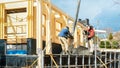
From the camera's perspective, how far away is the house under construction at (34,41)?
45.0 ft

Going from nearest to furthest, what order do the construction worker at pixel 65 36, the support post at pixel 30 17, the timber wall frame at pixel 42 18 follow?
the construction worker at pixel 65 36, the timber wall frame at pixel 42 18, the support post at pixel 30 17

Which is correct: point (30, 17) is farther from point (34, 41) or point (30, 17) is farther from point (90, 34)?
point (90, 34)

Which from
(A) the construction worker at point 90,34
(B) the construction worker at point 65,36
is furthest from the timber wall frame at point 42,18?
(A) the construction worker at point 90,34

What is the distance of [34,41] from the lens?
15.8 m

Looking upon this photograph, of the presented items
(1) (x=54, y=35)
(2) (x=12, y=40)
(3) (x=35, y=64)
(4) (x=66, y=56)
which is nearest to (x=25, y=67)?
(3) (x=35, y=64)

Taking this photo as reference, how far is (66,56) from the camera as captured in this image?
14.5m

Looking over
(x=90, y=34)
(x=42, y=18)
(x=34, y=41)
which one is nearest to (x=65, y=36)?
(x=34, y=41)

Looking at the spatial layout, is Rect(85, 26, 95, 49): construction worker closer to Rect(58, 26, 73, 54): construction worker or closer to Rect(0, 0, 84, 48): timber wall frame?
Rect(58, 26, 73, 54): construction worker

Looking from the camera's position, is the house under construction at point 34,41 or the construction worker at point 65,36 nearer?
the house under construction at point 34,41

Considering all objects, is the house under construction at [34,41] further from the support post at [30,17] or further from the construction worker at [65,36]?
the construction worker at [65,36]

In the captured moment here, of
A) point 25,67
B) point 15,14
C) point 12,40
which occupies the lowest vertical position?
point 25,67

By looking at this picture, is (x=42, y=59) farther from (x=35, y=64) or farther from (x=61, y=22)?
(x=61, y=22)

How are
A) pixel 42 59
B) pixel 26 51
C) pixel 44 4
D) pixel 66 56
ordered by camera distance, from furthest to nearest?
pixel 44 4 → pixel 26 51 → pixel 66 56 → pixel 42 59

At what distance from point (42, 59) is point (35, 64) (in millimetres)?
672
